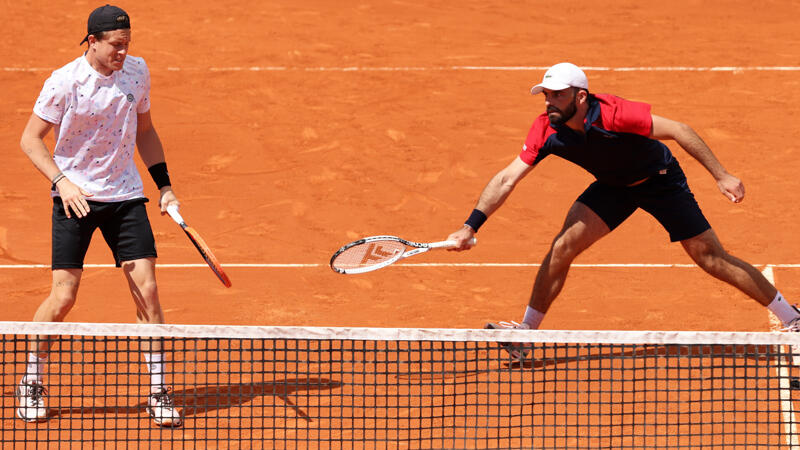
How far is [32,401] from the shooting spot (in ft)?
19.8

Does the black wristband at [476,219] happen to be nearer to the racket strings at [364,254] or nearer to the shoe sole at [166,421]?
the racket strings at [364,254]

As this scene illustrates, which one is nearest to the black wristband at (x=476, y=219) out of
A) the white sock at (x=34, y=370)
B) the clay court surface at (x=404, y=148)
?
the clay court surface at (x=404, y=148)

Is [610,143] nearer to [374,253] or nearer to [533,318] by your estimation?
[533,318]

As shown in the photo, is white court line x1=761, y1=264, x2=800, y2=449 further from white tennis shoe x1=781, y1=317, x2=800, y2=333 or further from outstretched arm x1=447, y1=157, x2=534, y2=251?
outstretched arm x1=447, y1=157, x2=534, y2=251

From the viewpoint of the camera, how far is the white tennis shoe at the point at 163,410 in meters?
5.95

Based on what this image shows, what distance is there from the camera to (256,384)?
652 centimetres

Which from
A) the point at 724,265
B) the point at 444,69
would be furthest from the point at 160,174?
the point at 444,69

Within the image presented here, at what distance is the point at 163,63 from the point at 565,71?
307 inches

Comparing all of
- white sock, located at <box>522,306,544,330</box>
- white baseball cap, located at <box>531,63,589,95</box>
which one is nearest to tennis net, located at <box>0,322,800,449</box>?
white sock, located at <box>522,306,544,330</box>

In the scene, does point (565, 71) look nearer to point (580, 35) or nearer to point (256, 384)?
point (256, 384)

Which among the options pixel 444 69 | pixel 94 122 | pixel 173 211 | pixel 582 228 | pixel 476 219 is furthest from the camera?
pixel 444 69

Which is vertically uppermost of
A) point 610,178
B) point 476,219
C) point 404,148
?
point 610,178

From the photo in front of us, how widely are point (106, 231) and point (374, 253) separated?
1469 millimetres

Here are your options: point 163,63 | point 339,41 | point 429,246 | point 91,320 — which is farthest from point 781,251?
point 163,63
